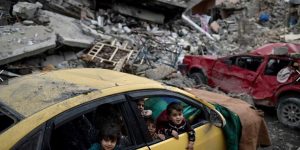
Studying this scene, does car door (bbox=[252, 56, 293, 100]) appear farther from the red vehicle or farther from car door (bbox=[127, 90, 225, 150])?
car door (bbox=[127, 90, 225, 150])

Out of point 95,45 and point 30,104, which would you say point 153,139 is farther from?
point 95,45

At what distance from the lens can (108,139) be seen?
125 inches

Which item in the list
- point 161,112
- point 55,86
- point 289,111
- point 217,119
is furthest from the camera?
point 289,111

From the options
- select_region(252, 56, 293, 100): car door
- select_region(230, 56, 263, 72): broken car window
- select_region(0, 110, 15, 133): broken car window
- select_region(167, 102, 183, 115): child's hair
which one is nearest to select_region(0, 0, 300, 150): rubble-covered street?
select_region(252, 56, 293, 100): car door

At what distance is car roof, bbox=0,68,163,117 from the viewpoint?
308cm

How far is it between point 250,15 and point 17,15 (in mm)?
13880

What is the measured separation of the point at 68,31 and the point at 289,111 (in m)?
6.62

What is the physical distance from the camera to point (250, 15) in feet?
69.8

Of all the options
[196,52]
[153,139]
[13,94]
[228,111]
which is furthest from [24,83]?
[196,52]

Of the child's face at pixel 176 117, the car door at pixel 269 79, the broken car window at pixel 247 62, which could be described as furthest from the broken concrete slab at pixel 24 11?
the child's face at pixel 176 117

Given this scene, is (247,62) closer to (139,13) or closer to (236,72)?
(236,72)

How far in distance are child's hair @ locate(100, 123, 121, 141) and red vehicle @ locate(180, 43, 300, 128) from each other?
5.26 m

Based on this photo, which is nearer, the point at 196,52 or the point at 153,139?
the point at 153,139

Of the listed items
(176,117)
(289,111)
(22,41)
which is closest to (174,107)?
(176,117)
